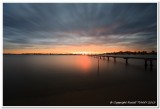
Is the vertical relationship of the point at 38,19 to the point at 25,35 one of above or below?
above

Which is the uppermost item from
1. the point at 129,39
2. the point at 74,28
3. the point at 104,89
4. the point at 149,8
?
the point at 149,8

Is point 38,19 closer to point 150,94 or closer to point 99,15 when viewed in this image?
point 99,15

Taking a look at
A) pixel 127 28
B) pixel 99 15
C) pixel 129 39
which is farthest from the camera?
pixel 129 39

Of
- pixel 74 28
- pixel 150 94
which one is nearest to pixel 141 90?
pixel 150 94

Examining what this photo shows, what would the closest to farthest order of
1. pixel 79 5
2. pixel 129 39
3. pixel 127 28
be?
pixel 79 5 < pixel 127 28 < pixel 129 39

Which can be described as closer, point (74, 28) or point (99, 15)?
point (99, 15)

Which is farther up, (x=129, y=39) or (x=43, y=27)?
(x=43, y=27)

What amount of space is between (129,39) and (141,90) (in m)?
0.85

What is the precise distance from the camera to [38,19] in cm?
249

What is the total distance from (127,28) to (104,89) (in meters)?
0.99

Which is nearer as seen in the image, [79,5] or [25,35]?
[79,5]

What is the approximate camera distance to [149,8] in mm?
2221

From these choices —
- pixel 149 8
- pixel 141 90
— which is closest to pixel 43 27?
pixel 149 8

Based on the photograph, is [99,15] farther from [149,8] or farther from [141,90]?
[141,90]
